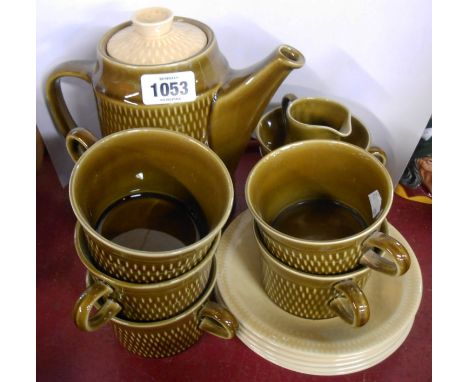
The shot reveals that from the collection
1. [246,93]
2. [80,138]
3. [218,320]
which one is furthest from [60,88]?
[218,320]

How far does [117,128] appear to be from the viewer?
0.53m

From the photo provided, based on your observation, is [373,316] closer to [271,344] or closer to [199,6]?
[271,344]

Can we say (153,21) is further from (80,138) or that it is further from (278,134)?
(278,134)

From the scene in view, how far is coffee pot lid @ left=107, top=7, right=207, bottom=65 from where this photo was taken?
498 millimetres

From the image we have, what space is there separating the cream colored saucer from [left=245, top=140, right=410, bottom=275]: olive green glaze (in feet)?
0.26

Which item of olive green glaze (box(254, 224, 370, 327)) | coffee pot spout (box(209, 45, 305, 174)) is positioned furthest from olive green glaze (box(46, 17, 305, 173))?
olive green glaze (box(254, 224, 370, 327))

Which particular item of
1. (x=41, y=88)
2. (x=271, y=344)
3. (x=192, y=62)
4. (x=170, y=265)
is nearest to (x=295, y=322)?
(x=271, y=344)

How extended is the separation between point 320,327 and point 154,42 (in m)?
0.34

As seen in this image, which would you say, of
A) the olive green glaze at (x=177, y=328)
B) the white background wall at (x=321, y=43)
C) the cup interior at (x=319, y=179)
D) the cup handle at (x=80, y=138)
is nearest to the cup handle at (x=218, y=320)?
the olive green glaze at (x=177, y=328)

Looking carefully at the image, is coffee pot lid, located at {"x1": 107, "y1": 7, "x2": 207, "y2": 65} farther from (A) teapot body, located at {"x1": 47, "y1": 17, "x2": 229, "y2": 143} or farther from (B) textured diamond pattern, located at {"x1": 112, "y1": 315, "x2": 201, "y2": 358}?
(B) textured diamond pattern, located at {"x1": 112, "y1": 315, "x2": 201, "y2": 358}

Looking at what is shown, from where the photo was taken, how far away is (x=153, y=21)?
501mm

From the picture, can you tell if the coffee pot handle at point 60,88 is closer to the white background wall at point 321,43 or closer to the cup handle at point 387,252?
the white background wall at point 321,43

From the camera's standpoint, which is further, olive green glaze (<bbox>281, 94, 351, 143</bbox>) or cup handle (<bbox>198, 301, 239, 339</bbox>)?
olive green glaze (<bbox>281, 94, 351, 143</bbox>)

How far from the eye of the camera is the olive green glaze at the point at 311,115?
605mm
